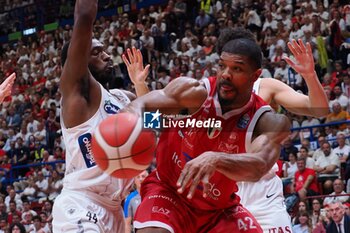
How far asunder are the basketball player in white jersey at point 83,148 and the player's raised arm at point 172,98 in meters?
0.68

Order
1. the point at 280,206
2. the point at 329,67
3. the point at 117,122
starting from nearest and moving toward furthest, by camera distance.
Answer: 1. the point at 117,122
2. the point at 280,206
3. the point at 329,67

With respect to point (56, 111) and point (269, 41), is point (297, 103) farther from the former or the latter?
point (56, 111)

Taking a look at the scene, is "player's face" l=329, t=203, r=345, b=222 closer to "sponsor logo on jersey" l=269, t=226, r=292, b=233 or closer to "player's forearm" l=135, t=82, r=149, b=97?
"sponsor logo on jersey" l=269, t=226, r=292, b=233

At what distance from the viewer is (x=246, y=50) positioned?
426 centimetres

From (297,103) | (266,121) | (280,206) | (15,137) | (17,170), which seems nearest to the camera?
(266,121)

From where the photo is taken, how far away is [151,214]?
4285 millimetres

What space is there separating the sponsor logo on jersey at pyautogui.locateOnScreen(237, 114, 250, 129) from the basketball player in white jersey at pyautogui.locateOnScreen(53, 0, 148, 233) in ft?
2.91

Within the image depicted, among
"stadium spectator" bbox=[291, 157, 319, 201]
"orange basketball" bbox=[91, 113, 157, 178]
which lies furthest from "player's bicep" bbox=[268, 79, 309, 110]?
"stadium spectator" bbox=[291, 157, 319, 201]

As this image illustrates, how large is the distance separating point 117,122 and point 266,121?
1.01 m

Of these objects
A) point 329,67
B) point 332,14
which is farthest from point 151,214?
point 332,14

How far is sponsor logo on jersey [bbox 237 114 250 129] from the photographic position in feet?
14.0

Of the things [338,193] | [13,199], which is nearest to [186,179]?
[338,193]

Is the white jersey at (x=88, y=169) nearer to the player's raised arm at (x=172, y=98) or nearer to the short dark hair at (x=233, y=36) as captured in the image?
the player's raised arm at (x=172, y=98)

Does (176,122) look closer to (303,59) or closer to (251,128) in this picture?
(251,128)
